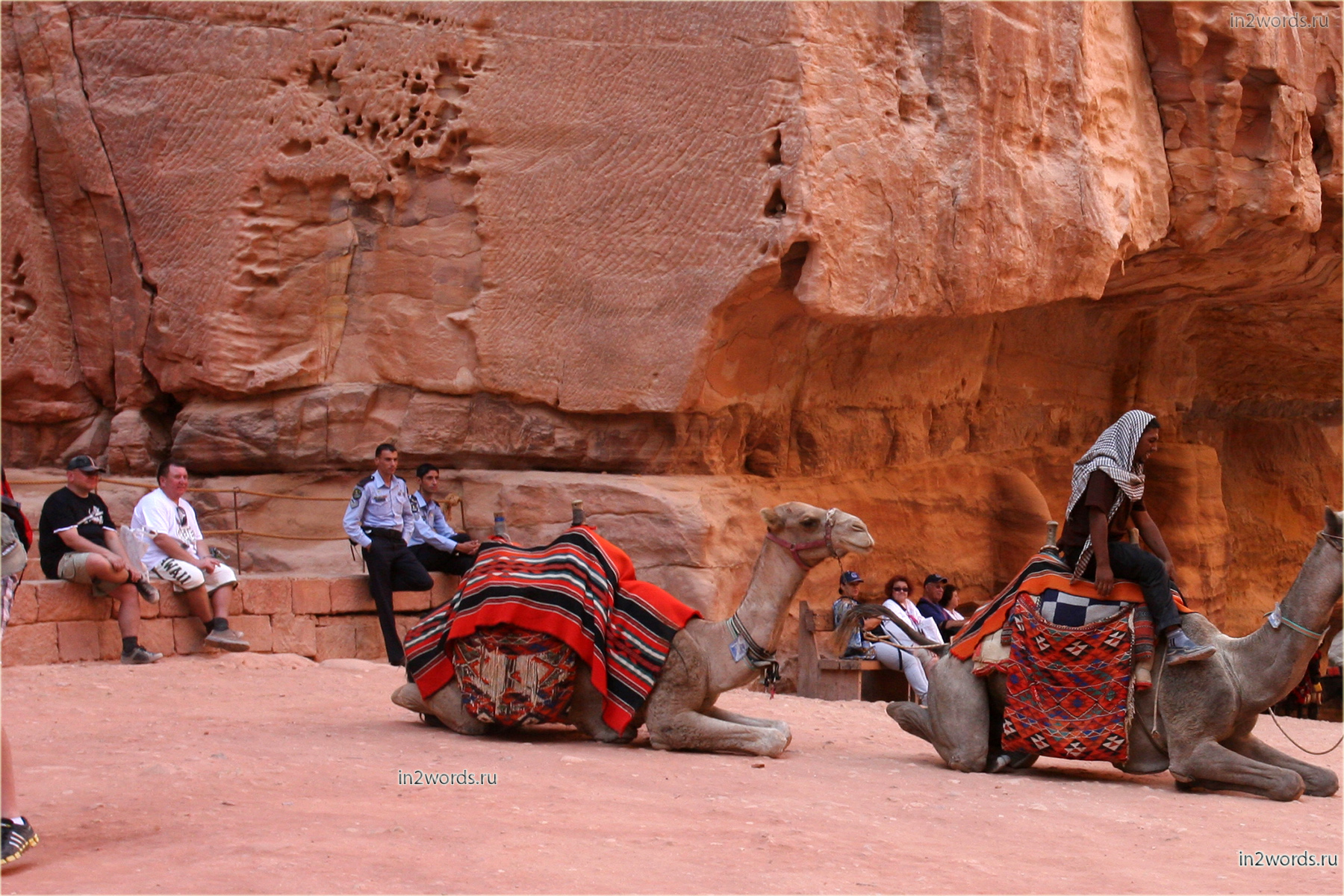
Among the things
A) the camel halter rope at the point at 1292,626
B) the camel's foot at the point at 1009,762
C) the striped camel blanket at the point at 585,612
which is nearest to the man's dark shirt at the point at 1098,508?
the camel halter rope at the point at 1292,626

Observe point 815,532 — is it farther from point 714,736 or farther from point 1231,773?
point 1231,773

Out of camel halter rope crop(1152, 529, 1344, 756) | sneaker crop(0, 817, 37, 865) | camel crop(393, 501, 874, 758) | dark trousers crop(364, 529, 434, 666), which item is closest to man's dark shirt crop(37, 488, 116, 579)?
dark trousers crop(364, 529, 434, 666)

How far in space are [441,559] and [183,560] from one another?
196 centimetres

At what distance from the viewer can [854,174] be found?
32.1 feet

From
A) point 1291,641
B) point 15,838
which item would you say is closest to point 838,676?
point 1291,641

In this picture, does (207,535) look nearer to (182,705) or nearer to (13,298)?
(13,298)

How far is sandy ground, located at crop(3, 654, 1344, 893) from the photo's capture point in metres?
4.05

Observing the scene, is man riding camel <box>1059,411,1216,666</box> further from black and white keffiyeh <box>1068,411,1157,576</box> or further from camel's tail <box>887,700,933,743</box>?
camel's tail <box>887,700,933,743</box>

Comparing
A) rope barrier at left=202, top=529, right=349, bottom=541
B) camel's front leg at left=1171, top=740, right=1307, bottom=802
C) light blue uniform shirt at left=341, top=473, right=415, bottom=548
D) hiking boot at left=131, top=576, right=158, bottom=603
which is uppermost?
light blue uniform shirt at left=341, top=473, right=415, bottom=548

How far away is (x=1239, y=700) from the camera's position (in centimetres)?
594

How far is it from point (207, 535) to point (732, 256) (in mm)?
4945

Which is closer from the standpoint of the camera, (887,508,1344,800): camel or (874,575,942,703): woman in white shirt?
(887,508,1344,800): camel

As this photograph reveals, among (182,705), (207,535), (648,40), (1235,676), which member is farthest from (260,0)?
(1235,676)

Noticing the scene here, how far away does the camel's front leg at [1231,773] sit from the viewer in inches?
228
